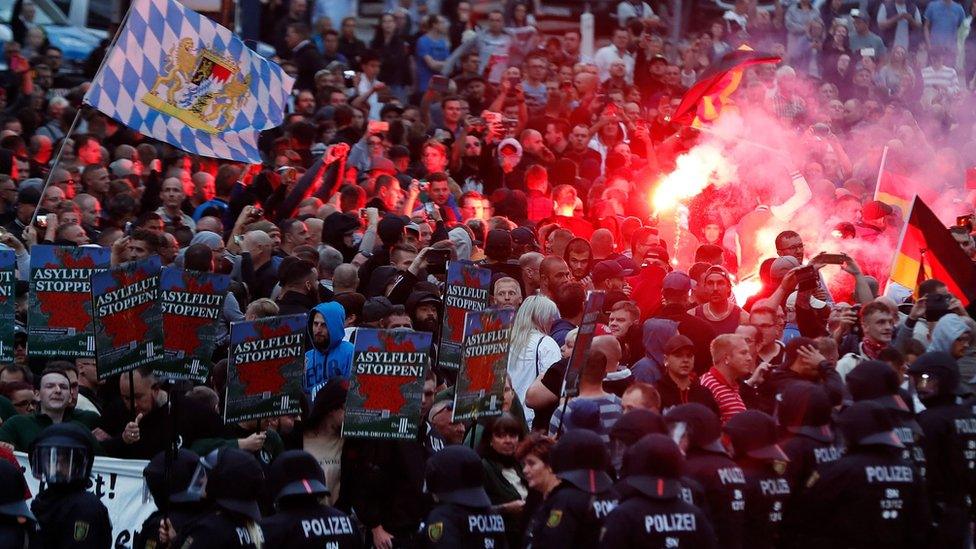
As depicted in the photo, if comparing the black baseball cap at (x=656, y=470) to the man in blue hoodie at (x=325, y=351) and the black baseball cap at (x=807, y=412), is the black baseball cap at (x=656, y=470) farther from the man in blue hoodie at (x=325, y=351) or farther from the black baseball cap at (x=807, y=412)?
the man in blue hoodie at (x=325, y=351)

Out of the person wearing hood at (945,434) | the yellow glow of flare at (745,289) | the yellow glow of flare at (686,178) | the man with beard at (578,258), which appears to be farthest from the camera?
the yellow glow of flare at (686,178)

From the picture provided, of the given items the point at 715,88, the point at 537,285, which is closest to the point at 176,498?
the point at 537,285

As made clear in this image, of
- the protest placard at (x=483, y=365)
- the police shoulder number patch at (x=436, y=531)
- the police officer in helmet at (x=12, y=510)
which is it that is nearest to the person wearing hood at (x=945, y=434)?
the protest placard at (x=483, y=365)

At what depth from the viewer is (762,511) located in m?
8.77

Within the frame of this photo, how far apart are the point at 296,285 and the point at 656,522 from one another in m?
4.51

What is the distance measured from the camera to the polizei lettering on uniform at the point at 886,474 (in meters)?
8.88

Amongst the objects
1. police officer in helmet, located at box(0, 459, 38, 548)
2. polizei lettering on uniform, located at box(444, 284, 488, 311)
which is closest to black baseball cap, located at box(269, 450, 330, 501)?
police officer in helmet, located at box(0, 459, 38, 548)

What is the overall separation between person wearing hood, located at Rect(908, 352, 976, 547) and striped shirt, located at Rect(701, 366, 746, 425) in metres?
1.10

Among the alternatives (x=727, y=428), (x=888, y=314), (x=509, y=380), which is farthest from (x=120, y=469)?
(x=888, y=314)

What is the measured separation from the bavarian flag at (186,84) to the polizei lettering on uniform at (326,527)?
195 inches

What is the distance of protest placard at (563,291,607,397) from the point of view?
9.38m

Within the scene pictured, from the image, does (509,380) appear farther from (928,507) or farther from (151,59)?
(151,59)

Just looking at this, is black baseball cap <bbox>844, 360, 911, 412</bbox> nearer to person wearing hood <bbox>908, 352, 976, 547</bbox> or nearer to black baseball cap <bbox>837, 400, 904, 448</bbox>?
black baseball cap <bbox>837, 400, 904, 448</bbox>

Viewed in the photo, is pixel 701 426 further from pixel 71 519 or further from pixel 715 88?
pixel 715 88
